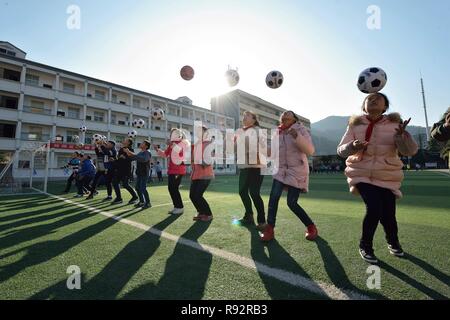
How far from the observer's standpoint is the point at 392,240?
117 inches

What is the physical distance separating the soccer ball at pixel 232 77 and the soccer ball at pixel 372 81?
627 centimetres

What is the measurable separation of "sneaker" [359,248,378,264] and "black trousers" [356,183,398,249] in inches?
2.2

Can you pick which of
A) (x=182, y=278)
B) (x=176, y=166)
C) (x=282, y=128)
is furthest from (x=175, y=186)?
(x=182, y=278)

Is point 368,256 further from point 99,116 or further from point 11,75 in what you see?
point 99,116

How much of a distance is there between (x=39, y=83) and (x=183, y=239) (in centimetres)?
3966

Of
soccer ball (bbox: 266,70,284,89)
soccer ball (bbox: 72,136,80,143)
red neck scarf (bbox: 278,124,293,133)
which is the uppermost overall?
soccer ball (bbox: 72,136,80,143)

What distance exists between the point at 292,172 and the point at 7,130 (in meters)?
37.6

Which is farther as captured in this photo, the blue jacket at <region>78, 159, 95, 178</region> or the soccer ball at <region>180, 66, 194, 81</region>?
the blue jacket at <region>78, 159, 95, 178</region>

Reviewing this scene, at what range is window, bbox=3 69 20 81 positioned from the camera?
3055cm

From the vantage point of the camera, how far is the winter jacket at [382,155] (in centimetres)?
287

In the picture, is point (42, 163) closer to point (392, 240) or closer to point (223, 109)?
point (392, 240)

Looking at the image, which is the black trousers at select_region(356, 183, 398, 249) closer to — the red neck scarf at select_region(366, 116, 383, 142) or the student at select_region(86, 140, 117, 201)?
the red neck scarf at select_region(366, 116, 383, 142)

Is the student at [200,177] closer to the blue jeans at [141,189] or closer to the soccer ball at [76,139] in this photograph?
the blue jeans at [141,189]

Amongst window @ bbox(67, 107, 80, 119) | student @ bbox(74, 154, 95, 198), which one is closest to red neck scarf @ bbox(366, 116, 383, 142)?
student @ bbox(74, 154, 95, 198)
